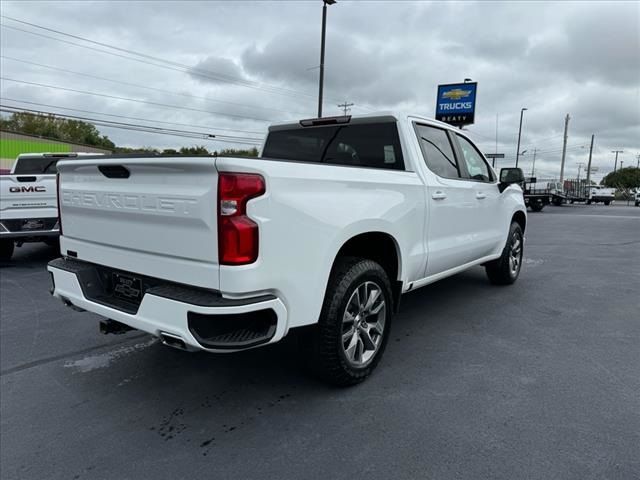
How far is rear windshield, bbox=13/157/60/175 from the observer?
852 centimetres

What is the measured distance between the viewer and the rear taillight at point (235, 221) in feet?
7.13

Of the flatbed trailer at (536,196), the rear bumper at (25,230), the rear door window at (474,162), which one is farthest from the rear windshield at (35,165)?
the flatbed trailer at (536,196)

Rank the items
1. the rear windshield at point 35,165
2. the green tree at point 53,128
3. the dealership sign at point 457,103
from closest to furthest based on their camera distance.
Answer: the rear windshield at point 35,165 < the dealership sign at point 457,103 < the green tree at point 53,128

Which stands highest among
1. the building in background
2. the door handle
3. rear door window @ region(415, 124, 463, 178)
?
the building in background

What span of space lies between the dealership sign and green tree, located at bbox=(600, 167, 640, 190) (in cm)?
7923

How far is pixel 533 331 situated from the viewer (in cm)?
421

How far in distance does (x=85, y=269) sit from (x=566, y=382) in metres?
3.41

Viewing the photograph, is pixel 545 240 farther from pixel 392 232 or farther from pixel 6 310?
pixel 6 310

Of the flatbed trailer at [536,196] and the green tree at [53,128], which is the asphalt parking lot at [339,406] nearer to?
the flatbed trailer at [536,196]

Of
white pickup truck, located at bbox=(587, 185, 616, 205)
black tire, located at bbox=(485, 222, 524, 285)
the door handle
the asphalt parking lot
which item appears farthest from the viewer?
white pickup truck, located at bbox=(587, 185, 616, 205)

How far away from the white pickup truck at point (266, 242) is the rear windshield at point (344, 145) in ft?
0.04

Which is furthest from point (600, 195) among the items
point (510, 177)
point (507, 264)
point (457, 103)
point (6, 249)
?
point (6, 249)

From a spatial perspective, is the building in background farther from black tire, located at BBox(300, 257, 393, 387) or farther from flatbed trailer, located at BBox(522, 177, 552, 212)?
black tire, located at BBox(300, 257, 393, 387)

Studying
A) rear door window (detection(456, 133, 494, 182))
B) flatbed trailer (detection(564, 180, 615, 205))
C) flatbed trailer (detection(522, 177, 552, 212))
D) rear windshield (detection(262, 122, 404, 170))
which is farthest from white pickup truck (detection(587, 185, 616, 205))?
rear windshield (detection(262, 122, 404, 170))
